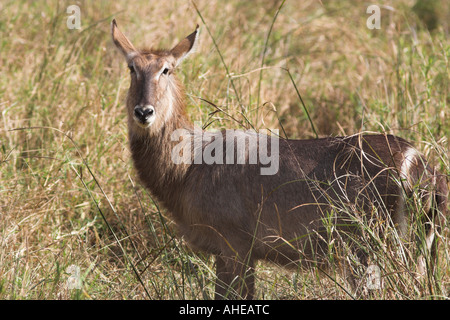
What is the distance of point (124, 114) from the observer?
5320 mm

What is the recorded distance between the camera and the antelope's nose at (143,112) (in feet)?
12.2

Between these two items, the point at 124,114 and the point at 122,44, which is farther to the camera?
the point at 124,114

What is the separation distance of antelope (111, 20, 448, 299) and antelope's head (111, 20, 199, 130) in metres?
0.01

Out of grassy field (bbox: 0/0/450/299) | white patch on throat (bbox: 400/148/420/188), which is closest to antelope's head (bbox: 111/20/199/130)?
grassy field (bbox: 0/0/450/299)

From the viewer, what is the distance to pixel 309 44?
7469mm

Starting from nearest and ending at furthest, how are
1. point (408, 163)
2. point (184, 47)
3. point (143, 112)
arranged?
point (408, 163) → point (143, 112) → point (184, 47)

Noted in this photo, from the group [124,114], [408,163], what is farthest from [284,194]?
[124,114]

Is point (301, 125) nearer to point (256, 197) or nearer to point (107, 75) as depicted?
point (107, 75)

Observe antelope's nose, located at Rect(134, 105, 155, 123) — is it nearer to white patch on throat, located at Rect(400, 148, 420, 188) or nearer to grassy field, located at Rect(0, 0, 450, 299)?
grassy field, located at Rect(0, 0, 450, 299)

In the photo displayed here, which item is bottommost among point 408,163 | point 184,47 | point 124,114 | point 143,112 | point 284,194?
point 284,194

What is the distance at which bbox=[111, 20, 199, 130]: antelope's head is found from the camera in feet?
12.3

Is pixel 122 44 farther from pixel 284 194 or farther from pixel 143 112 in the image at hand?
pixel 284 194

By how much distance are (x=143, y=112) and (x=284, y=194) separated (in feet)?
3.16

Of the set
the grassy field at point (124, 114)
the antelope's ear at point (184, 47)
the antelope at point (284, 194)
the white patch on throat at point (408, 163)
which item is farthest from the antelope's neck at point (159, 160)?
the white patch on throat at point (408, 163)
